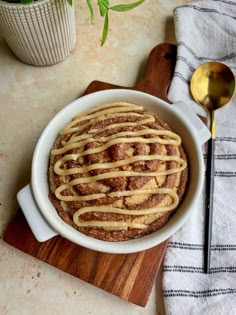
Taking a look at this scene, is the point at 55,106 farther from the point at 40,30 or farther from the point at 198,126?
the point at 198,126

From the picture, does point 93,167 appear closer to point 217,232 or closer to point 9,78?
point 217,232

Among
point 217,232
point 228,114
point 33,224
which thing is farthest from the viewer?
point 228,114

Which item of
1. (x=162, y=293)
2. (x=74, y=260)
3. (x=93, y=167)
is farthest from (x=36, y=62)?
(x=162, y=293)

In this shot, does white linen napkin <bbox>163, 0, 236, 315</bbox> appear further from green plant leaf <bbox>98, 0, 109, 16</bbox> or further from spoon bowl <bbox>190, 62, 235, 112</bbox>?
green plant leaf <bbox>98, 0, 109, 16</bbox>

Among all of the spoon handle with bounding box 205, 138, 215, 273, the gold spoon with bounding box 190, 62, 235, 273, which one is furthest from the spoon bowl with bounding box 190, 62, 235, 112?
the spoon handle with bounding box 205, 138, 215, 273

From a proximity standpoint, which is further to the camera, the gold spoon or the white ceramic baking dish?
the gold spoon

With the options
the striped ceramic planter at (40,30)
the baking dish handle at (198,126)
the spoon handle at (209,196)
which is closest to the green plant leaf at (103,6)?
the striped ceramic planter at (40,30)
